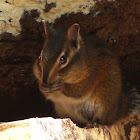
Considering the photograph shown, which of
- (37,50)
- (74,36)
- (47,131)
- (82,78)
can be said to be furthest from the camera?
(37,50)

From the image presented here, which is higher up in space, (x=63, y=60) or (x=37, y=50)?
(x=37, y=50)

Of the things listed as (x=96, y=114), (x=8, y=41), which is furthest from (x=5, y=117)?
(x=96, y=114)

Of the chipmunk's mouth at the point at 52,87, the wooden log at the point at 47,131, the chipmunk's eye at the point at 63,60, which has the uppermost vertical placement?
the chipmunk's eye at the point at 63,60

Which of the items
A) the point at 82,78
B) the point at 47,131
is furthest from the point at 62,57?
the point at 47,131

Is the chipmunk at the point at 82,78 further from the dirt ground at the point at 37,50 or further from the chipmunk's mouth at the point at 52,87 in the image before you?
the dirt ground at the point at 37,50

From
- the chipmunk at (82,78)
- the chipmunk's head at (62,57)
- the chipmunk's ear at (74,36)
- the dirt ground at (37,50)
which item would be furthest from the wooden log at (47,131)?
the dirt ground at (37,50)

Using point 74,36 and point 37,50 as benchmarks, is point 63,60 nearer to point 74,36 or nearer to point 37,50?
point 74,36

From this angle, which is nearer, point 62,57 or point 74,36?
point 62,57

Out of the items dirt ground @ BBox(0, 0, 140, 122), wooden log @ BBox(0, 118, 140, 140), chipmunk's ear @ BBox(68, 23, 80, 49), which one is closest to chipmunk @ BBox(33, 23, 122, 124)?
chipmunk's ear @ BBox(68, 23, 80, 49)
